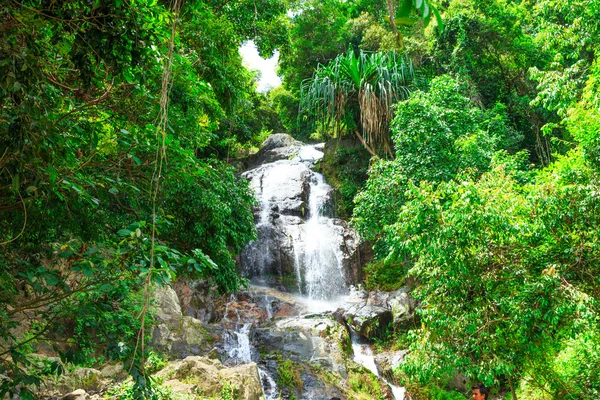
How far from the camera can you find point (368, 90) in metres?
13.8

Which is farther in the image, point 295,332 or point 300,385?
point 295,332

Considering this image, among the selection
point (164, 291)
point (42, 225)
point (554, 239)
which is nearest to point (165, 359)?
point (164, 291)

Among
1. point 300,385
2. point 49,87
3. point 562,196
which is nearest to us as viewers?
point 49,87

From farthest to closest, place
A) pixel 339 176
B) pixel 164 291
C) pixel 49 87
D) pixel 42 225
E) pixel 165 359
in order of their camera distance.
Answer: pixel 339 176, pixel 164 291, pixel 165 359, pixel 42 225, pixel 49 87

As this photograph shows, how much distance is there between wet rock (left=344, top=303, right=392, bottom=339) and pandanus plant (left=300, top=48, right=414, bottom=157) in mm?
4743

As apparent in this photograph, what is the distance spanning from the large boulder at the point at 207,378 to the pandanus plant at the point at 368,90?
8.63m

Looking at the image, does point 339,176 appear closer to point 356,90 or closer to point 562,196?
point 356,90

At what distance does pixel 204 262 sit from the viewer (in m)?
3.03

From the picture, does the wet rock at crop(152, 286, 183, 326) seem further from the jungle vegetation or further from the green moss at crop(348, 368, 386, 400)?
the green moss at crop(348, 368, 386, 400)

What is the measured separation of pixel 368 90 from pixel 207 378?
1007 cm

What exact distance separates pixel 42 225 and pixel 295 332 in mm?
7085

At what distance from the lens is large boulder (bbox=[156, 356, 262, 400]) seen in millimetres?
6068

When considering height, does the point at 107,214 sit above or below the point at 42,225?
above

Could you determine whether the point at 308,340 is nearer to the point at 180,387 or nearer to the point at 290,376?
the point at 290,376
